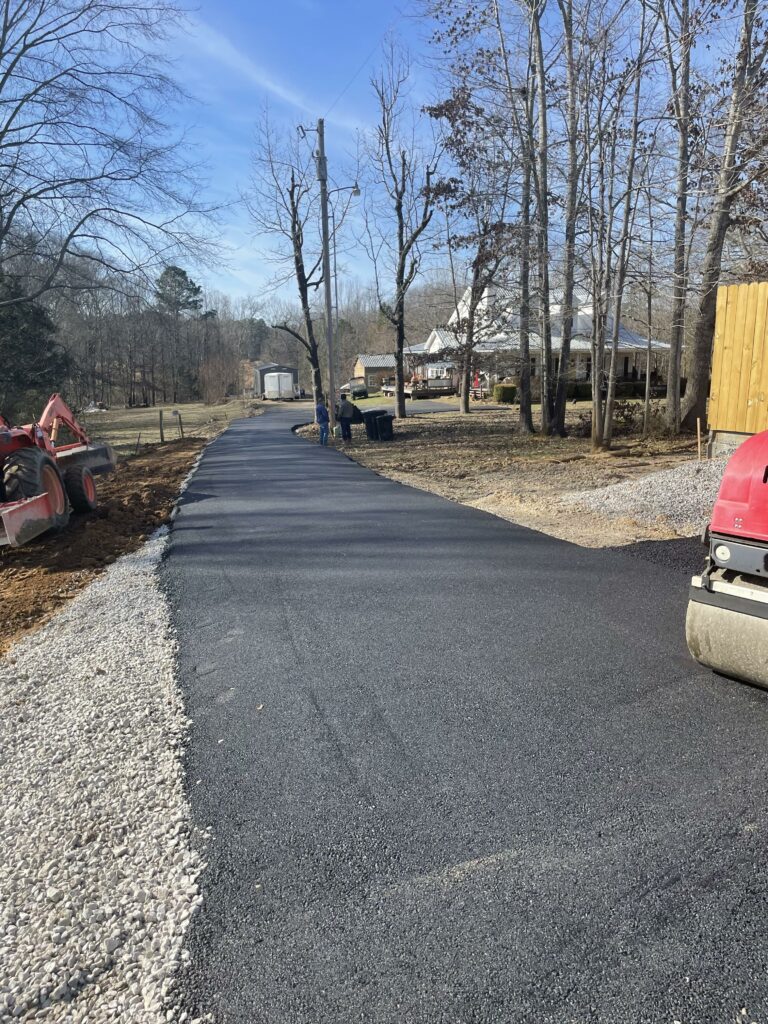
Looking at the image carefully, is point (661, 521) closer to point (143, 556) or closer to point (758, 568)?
point (758, 568)

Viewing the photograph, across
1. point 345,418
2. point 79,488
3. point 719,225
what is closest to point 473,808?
point 79,488

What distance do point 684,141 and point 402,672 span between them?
14.8 m

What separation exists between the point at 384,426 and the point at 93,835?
69.5 feet

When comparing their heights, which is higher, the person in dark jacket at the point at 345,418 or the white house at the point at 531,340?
the white house at the point at 531,340

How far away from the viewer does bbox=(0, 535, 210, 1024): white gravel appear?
91.7 inches

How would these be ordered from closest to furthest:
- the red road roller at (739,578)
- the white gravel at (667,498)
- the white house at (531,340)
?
the red road roller at (739,578)
the white gravel at (667,498)
the white house at (531,340)

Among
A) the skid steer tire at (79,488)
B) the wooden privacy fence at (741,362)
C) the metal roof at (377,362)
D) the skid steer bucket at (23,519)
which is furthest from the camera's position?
the metal roof at (377,362)

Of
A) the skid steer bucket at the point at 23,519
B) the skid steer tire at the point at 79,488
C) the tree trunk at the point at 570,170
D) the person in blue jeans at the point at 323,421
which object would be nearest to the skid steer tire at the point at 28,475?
the skid steer bucket at the point at 23,519

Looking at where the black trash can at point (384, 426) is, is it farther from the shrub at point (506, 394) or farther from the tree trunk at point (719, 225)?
the shrub at point (506, 394)

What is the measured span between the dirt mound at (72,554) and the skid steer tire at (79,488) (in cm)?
16

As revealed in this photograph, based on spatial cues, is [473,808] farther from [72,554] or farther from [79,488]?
[79,488]

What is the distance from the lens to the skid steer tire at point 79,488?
10281 mm

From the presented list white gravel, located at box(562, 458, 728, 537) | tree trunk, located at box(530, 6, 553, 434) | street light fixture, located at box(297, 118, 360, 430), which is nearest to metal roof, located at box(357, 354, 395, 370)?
street light fixture, located at box(297, 118, 360, 430)

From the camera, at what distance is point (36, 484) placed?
846 cm
